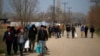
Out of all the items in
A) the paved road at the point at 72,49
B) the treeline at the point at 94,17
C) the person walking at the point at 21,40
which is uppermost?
the treeline at the point at 94,17

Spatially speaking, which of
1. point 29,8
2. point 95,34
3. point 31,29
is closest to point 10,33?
point 31,29

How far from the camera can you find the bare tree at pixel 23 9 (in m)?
9.84

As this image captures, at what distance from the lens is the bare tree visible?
9.84 metres

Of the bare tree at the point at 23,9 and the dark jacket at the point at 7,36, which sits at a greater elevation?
the bare tree at the point at 23,9

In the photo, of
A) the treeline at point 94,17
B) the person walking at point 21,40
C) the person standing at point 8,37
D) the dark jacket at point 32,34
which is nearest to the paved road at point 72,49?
the person walking at point 21,40

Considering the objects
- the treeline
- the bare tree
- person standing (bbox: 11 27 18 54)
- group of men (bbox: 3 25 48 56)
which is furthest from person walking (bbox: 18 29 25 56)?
the treeline

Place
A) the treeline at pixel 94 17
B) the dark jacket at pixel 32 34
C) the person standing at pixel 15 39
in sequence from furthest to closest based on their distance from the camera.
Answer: the treeline at pixel 94 17
the dark jacket at pixel 32 34
the person standing at pixel 15 39

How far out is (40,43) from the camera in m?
8.13

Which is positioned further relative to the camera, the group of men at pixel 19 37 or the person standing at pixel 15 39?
the person standing at pixel 15 39

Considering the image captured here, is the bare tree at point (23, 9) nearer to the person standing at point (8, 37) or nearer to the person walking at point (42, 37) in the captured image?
the person standing at point (8, 37)

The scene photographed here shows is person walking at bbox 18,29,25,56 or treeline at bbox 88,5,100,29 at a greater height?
treeline at bbox 88,5,100,29

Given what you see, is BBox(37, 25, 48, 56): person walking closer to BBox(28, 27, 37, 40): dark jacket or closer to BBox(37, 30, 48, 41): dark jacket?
BBox(37, 30, 48, 41): dark jacket

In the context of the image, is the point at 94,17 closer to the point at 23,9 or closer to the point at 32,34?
the point at 23,9

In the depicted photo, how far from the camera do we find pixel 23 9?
9.95 m
